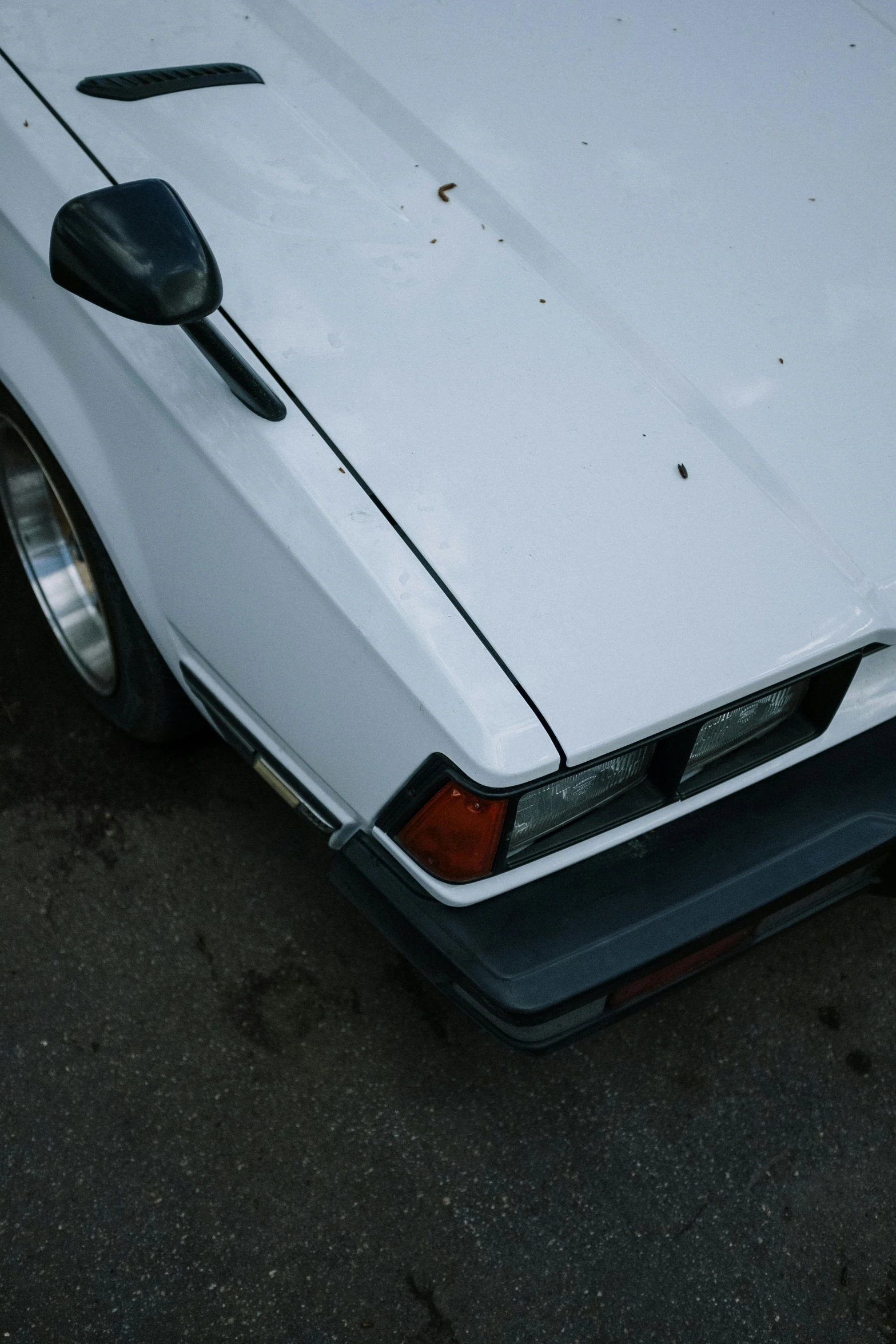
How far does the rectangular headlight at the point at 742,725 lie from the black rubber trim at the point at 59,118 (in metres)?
1.21

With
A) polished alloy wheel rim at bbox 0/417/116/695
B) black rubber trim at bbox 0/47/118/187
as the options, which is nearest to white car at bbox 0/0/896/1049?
black rubber trim at bbox 0/47/118/187

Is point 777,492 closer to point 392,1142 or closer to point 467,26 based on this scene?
point 467,26

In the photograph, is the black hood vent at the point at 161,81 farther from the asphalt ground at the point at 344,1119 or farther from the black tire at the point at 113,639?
the asphalt ground at the point at 344,1119

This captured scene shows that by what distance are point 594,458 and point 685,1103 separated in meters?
1.30

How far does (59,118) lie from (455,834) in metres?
1.26

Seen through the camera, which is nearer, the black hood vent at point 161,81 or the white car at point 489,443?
the white car at point 489,443

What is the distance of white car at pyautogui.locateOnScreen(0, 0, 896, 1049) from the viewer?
149cm

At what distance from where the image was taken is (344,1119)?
2.07m

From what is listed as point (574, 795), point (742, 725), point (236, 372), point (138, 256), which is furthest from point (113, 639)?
point (742, 725)

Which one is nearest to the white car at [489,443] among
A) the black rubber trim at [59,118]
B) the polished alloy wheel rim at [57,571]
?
the black rubber trim at [59,118]

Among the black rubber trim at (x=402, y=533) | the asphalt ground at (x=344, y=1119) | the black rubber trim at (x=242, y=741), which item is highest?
the black rubber trim at (x=402, y=533)

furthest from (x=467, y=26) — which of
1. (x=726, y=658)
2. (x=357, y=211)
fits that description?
(x=726, y=658)

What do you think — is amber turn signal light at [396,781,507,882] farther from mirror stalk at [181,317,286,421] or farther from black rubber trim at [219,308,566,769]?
mirror stalk at [181,317,286,421]

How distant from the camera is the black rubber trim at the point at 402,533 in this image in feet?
4.70
